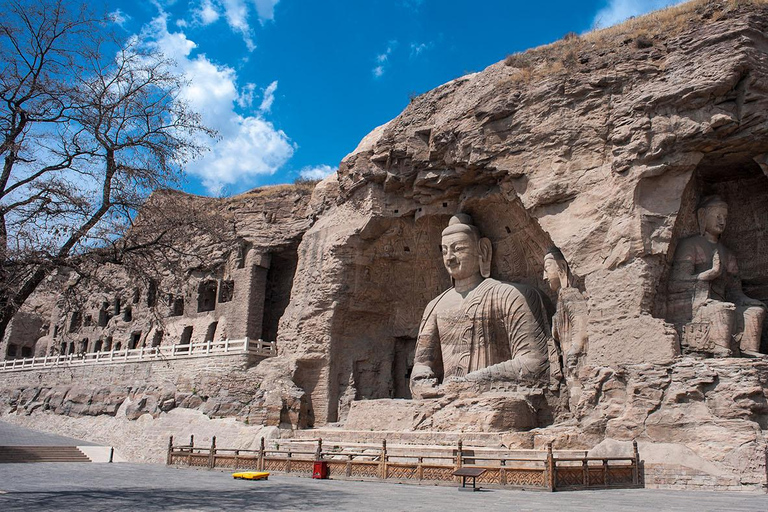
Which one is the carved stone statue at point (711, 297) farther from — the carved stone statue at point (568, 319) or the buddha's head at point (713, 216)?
the carved stone statue at point (568, 319)

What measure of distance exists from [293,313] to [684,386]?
11377mm

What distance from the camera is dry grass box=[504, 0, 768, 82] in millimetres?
13820

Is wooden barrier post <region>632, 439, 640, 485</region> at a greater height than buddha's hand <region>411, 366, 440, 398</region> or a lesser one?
lesser

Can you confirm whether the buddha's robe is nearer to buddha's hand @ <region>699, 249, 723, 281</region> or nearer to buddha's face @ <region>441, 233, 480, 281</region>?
buddha's face @ <region>441, 233, 480, 281</region>

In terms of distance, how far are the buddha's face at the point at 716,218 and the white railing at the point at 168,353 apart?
1244cm

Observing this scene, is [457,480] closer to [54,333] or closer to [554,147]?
[554,147]

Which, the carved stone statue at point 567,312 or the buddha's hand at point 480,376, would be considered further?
the buddha's hand at point 480,376

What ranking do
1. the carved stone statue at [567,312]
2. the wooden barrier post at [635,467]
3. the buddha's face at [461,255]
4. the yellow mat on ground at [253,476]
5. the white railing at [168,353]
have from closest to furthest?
the wooden barrier post at [635,467] → the yellow mat on ground at [253,476] → the carved stone statue at [567,312] → the buddha's face at [461,255] → the white railing at [168,353]

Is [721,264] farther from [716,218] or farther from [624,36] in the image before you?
[624,36]

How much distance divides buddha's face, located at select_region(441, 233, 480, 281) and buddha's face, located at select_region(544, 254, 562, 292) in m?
2.60

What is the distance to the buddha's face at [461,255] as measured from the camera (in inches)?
684

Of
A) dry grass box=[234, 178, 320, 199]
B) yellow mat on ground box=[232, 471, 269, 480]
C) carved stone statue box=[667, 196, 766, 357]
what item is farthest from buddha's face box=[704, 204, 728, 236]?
dry grass box=[234, 178, 320, 199]

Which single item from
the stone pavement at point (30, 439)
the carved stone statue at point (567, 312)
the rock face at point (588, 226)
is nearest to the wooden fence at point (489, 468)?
the rock face at point (588, 226)

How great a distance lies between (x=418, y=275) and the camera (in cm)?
2002
